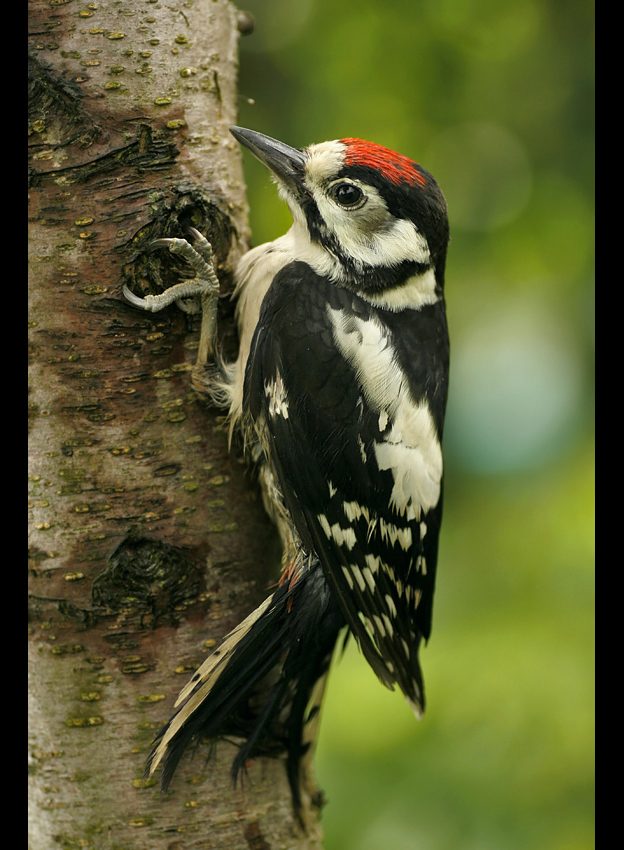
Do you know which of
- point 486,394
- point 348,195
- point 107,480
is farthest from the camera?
point 486,394

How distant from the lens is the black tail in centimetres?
138

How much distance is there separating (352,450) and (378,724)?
39.5 inches

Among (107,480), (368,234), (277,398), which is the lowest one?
(107,480)

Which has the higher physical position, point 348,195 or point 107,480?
point 348,195

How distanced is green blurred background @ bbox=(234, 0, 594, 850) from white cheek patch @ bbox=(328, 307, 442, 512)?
74 centimetres

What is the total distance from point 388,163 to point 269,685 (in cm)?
115

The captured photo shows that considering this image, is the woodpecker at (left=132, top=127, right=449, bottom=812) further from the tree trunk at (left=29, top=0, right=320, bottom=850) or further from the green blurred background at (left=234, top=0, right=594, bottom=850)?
the green blurred background at (left=234, top=0, right=594, bottom=850)

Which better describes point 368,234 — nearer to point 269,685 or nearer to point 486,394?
point 269,685

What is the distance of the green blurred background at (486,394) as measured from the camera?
80.6 inches

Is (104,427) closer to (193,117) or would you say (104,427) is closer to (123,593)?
(123,593)

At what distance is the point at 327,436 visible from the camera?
151 cm

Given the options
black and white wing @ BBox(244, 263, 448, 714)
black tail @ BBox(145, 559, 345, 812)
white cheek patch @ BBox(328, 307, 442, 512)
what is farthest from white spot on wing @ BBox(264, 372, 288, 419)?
black tail @ BBox(145, 559, 345, 812)

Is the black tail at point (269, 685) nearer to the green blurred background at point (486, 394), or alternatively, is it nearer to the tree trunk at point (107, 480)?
the tree trunk at point (107, 480)

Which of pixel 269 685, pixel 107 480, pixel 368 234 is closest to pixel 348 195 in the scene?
pixel 368 234
